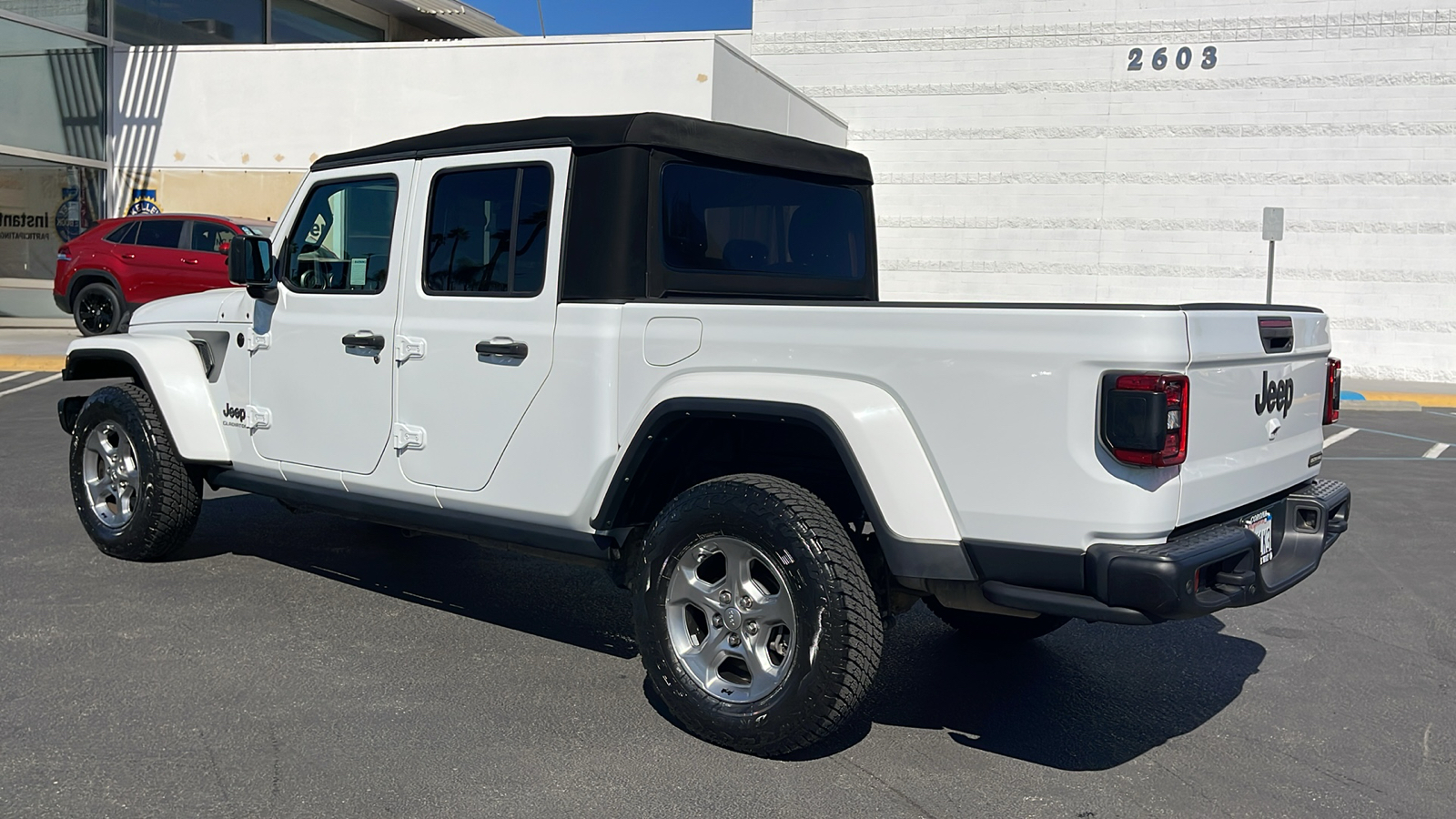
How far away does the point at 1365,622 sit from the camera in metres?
5.52

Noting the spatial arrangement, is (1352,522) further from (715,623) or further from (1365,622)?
(715,623)

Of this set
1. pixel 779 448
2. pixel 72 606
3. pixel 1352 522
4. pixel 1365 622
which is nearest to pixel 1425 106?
pixel 1352 522

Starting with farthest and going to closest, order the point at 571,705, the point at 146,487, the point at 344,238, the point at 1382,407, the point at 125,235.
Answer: the point at 125,235 < the point at 1382,407 < the point at 146,487 < the point at 344,238 < the point at 571,705

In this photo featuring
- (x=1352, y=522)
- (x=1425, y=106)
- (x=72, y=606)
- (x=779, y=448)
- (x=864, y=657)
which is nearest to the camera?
(x=864, y=657)

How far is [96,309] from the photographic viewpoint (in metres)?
16.7

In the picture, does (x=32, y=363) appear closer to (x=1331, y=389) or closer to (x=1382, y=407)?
(x=1331, y=389)

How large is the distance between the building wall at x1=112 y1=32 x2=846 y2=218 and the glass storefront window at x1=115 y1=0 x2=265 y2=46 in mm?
1024

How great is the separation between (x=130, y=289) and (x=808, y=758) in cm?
1533

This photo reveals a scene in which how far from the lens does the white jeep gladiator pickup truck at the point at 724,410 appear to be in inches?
131

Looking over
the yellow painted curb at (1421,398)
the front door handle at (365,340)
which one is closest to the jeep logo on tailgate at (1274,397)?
the front door handle at (365,340)

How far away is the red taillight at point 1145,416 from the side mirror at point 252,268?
3.71m

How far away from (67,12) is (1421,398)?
22761 millimetres

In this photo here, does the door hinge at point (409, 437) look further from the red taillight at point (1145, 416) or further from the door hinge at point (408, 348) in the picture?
the red taillight at point (1145, 416)

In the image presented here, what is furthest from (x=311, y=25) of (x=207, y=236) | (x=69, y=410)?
(x=69, y=410)
